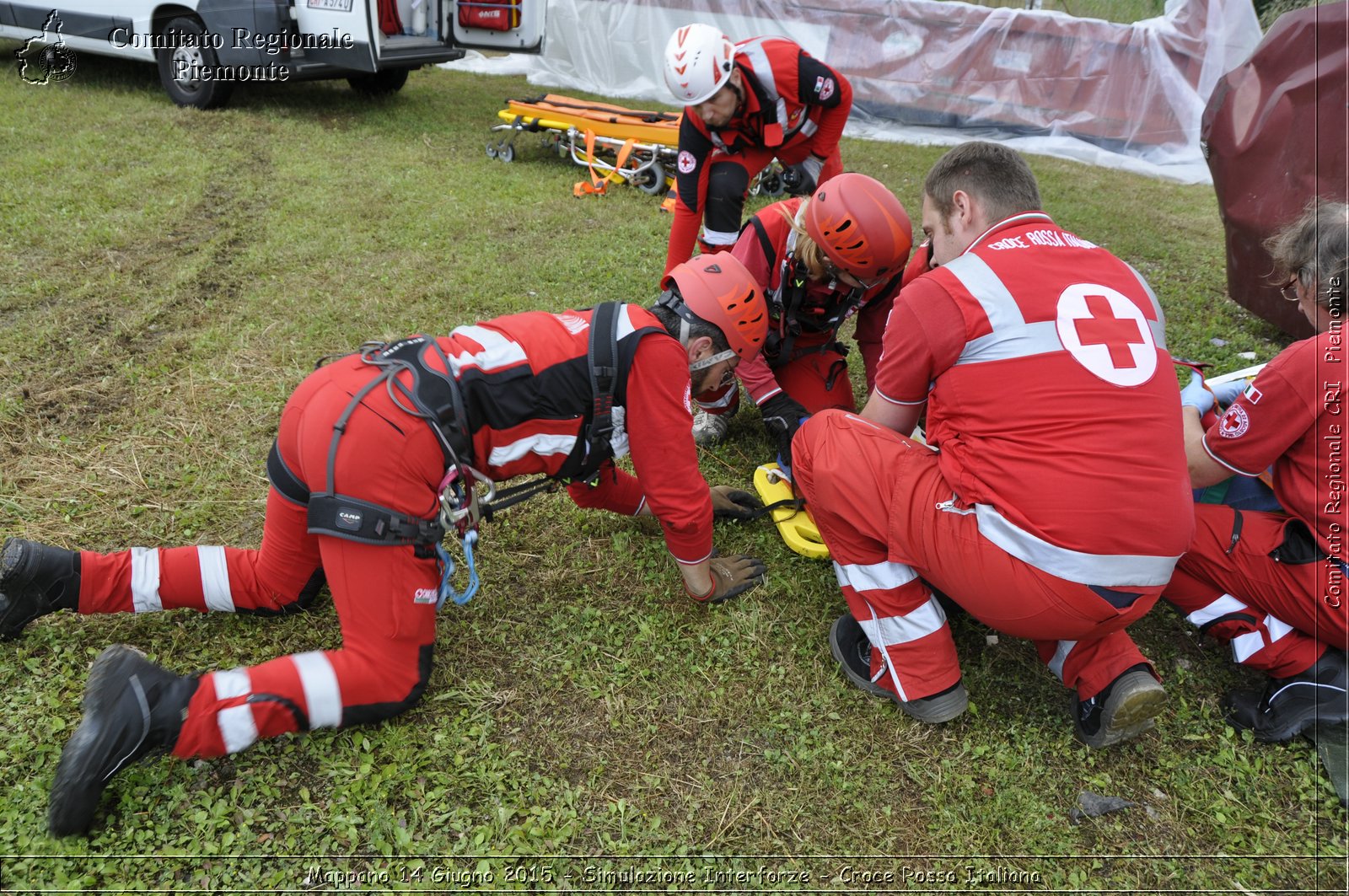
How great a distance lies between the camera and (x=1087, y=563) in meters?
2.36

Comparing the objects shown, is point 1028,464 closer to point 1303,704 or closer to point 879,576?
point 879,576

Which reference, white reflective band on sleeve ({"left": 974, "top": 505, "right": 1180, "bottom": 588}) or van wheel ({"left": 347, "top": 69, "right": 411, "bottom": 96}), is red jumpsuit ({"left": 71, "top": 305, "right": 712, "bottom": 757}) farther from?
van wheel ({"left": 347, "top": 69, "right": 411, "bottom": 96})

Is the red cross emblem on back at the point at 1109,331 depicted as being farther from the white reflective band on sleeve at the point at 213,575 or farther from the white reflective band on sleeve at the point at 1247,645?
the white reflective band on sleeve at the point at 213,575

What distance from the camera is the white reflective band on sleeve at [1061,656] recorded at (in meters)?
2.81

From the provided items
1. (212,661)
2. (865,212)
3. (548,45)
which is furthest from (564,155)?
(212,661)

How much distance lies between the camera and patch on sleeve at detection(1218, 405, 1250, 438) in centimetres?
278

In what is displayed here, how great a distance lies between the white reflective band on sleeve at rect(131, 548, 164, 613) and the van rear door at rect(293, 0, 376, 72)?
760cm

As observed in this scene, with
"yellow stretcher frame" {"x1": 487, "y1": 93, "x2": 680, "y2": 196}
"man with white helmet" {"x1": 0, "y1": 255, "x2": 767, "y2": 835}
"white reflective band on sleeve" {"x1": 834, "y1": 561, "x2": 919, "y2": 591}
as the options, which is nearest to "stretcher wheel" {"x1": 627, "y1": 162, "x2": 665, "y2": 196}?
"yellow stretcher frame" {"x1": 487, "y1": 93, "x2": 680, "y2": 196}

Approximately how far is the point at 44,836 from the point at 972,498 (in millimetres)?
2897

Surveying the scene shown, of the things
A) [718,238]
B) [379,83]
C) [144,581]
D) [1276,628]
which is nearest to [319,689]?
[144,581]

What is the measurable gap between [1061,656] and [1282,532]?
912 millimetres

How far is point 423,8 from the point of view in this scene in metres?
9.86

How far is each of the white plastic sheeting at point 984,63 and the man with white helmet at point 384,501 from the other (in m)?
10.7

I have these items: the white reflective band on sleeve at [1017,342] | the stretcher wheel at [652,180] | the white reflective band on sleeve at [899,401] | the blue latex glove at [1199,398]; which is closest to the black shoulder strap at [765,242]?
the white reflective band on sleeve at [899,401]
